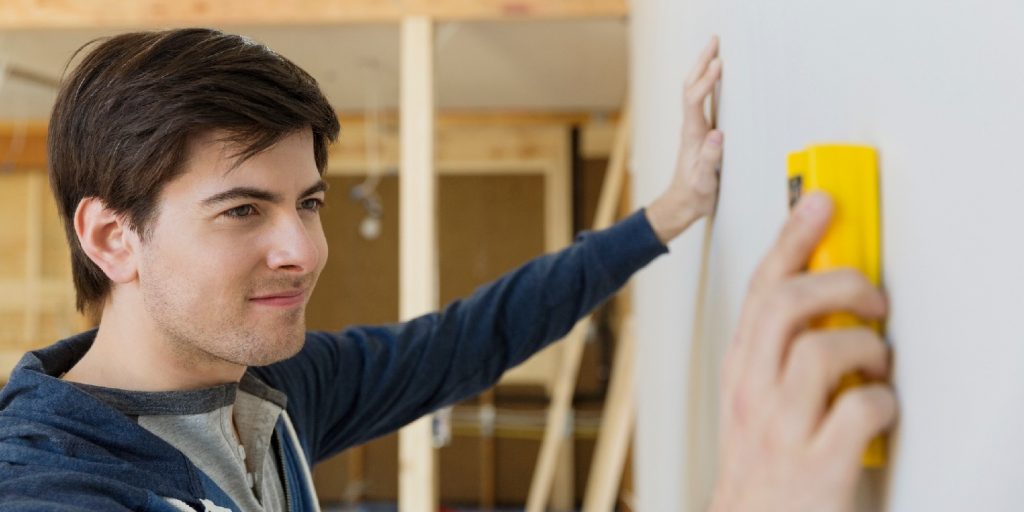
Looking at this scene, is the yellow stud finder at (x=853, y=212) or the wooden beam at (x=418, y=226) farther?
the wooden beam at (x=418, y=226)

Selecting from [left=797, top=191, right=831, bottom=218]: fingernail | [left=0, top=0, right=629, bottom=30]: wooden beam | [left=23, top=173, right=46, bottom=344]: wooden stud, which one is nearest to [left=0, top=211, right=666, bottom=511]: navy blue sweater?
[left=797, top=191, right=831, bottom=218]: fingernail

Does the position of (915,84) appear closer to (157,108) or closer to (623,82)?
Answer: (157,108)

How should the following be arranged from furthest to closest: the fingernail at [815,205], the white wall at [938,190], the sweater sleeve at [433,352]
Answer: the sweater sleeve at [433,352] < the fingernail at [815,205] < the white wall at [938,190]

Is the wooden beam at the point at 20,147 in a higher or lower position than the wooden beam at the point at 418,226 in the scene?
higher

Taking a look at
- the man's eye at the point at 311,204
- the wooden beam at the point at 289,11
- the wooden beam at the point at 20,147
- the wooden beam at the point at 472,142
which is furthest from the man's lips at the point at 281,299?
the wooden beam at the point at 20,147

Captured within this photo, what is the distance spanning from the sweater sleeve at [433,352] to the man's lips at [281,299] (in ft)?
0.84

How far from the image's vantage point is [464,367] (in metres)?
1.37

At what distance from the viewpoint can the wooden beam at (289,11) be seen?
274 centimetres

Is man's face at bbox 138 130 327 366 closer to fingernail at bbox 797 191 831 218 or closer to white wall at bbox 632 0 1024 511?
white wall at bbox 632 0 1024 511

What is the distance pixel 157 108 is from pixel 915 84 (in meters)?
0.84

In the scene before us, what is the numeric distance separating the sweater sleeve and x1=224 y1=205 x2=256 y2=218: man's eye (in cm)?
34

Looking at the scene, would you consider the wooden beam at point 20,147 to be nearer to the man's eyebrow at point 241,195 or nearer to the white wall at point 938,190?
the man's eyebrow at point 241,195

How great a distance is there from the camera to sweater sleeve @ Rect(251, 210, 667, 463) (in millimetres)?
1281

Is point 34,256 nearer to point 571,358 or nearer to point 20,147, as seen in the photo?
point 20,147
